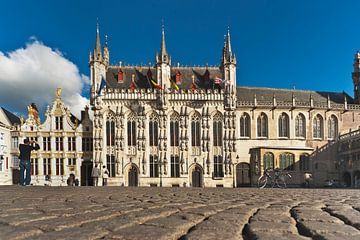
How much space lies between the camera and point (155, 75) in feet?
170

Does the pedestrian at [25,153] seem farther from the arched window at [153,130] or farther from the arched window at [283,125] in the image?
the arched window at [283,125]

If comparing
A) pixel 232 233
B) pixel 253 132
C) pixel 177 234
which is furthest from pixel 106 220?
pixel 253 132

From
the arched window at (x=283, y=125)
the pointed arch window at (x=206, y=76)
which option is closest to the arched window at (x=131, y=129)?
the pointed arch window at (x=206, y=76)

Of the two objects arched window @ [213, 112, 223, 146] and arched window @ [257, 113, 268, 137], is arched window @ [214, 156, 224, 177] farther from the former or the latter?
arched window @ [257, 113, 268, 137]

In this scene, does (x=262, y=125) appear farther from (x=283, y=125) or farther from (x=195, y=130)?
(x=195, y=130)

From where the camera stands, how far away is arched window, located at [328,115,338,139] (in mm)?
52562

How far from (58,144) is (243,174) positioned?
75.4 feet

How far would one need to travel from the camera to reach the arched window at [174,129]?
159ft

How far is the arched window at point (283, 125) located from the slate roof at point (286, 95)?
282 centimetres

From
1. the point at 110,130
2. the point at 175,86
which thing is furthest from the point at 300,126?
the point at 110,130

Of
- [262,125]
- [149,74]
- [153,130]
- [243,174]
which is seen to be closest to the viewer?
[153,130]

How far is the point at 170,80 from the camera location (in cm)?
4984

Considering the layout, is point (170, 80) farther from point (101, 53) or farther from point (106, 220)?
point (106, 220)

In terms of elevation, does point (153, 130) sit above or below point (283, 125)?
below
